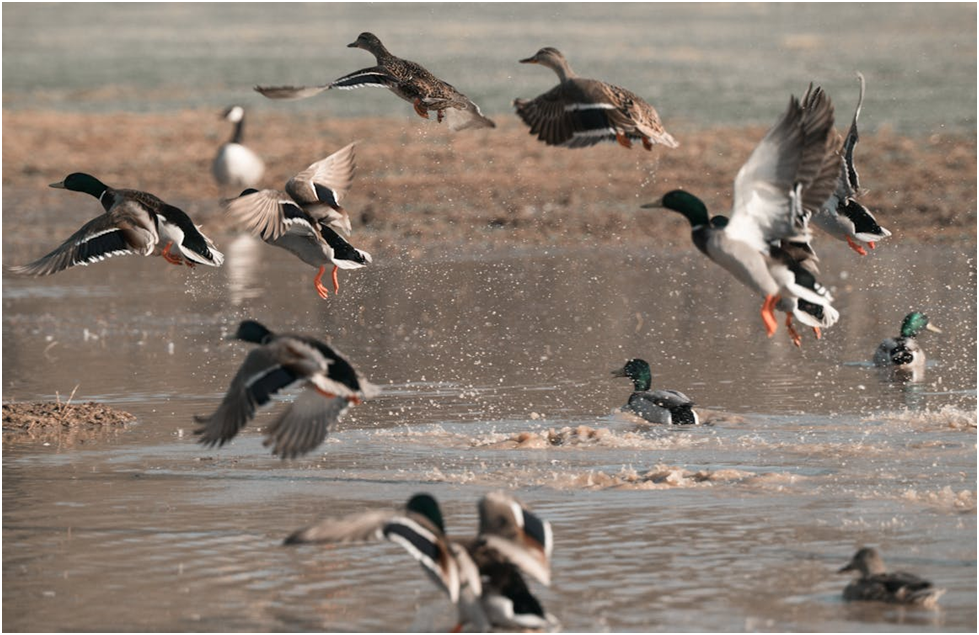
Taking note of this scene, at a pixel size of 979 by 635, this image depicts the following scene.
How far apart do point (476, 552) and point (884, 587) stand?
163 cm

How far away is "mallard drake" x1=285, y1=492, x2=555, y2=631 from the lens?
21.0 feet

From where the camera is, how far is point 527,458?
399 inches

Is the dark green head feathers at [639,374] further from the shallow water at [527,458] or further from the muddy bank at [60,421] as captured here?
the muddy bank at [60,421]

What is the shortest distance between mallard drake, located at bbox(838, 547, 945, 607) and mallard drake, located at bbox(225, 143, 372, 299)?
4.03 meters

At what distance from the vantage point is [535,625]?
651 cm

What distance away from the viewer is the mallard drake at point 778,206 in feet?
27.7

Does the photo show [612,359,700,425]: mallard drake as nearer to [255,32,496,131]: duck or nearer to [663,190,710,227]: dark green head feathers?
[255,32,496,131]: duck

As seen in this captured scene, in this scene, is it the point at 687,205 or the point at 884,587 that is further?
the point at 687,205

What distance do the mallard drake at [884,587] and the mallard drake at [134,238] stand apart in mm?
4424

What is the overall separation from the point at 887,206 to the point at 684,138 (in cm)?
804

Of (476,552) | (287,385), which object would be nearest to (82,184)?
(287,385)

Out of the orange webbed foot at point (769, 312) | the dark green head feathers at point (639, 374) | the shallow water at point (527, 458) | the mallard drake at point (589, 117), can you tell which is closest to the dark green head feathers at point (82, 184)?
the shallow water at point (527, 458)

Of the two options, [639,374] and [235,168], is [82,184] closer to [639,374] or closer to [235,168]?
[639,374]

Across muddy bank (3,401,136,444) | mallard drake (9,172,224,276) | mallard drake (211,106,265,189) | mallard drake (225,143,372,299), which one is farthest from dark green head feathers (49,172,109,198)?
mallard drake (211,106,265,189)
